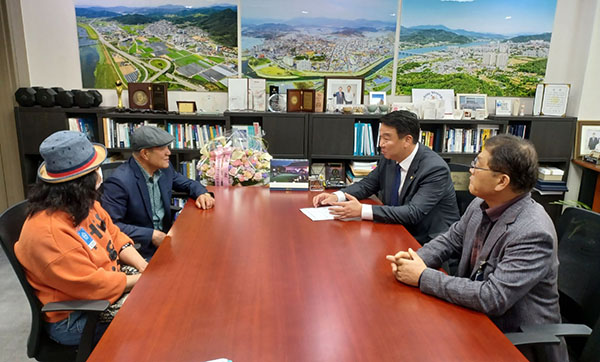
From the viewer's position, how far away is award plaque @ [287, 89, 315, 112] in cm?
389

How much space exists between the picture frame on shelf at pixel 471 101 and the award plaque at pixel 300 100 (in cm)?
154

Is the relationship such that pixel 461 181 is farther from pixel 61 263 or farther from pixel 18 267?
pixel 18 267

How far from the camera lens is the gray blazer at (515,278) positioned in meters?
1.29

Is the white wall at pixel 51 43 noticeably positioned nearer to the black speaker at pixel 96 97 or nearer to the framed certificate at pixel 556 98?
the black speaker at pixel 96 97

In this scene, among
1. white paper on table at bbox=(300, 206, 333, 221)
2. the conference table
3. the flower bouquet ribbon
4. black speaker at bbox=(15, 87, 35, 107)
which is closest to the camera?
the conference table

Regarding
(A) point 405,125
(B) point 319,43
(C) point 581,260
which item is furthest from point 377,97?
(C) point 581,260

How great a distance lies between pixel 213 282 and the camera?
144 centimetres

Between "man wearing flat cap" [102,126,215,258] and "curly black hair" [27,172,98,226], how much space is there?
0.63 metres

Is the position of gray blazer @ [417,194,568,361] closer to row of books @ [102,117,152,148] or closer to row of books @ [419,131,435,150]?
row of books @ [419,131,435,150]

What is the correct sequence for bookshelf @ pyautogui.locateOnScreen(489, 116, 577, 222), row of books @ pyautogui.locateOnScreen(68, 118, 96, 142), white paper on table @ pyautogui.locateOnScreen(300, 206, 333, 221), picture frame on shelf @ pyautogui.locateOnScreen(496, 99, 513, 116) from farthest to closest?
picture frame on shelf @ pyautogui.locateOnScreen(496, 99, 513, 116), bookshelf @ pyautogui.locateOnScreen(489, 116, 577, 222), row of books @ pyautogui.locateOnScreen(68, 118, 96, 142), white paper on table @ pyautogui.locateOnScreen(300, 206, 333, 221)

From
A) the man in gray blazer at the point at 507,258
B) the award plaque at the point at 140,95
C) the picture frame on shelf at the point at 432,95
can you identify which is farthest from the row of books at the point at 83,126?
the man in gray blazer at the point at 507,258

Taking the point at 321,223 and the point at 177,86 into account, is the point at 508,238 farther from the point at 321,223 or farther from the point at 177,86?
the point at 177,86

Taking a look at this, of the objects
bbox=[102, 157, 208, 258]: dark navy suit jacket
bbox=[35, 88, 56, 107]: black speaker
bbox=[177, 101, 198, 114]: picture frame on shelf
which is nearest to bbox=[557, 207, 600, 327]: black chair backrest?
bbox=[102, 157, 208, 258]: dark navy suit jacket

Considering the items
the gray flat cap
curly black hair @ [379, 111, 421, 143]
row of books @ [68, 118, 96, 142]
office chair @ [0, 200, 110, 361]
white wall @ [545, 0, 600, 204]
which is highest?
white wall @ [545, 0, 600, 204]
